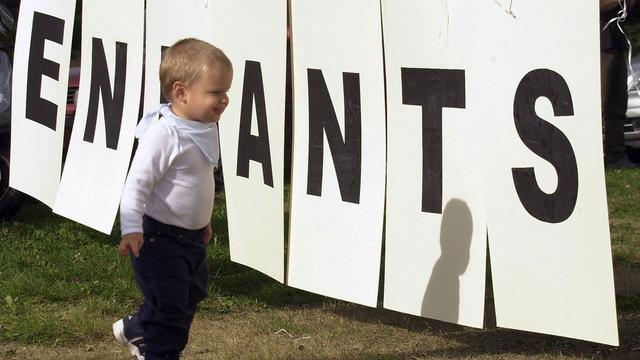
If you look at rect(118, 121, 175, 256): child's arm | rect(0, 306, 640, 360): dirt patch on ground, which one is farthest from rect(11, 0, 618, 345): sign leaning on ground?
rect(118, 121, 175, 256): child's arm

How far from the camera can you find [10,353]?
16.3 feet

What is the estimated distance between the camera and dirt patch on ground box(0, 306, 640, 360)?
15.8ft

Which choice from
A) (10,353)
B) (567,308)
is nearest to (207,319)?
(10,353)

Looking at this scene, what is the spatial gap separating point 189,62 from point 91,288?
2.21 meters

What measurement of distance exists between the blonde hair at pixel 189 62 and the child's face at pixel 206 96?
0.02m

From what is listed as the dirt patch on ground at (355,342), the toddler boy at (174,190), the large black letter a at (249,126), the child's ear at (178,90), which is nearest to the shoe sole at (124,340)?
the toddler boy at (174,190)

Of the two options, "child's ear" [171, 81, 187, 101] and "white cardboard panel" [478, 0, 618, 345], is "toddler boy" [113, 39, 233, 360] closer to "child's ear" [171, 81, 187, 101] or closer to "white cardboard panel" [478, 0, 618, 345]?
"child's ear" [171, 81, 187, 101]

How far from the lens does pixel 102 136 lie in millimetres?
5531

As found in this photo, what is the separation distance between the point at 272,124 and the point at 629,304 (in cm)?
184

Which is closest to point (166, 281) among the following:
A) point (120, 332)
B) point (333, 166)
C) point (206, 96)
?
point (120, 332)

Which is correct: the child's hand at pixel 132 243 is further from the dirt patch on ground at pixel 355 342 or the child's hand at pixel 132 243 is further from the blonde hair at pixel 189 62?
the dirt patch on ground at pixel 355 342

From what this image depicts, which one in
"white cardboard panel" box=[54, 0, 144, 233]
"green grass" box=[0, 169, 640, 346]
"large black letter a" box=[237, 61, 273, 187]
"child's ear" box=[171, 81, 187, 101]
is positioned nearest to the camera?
"child's ear" box=[171, 81, 187, 101]

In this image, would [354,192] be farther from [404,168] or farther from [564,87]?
[564,87]

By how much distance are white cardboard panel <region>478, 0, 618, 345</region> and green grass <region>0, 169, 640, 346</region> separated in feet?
4.17
